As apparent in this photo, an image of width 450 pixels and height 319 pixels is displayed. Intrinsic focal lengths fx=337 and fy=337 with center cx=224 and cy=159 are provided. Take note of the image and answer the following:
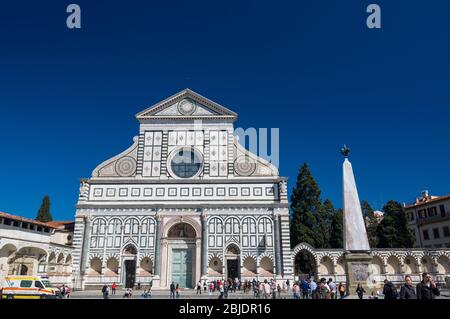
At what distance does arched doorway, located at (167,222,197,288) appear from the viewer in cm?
2744

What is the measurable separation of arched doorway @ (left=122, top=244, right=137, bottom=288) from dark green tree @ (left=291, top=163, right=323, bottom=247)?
16.0 metres

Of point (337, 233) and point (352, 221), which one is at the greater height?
point (337, 233)

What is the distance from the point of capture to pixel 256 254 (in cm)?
2717

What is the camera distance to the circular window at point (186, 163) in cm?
2962

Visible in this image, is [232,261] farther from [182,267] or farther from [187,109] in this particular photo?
[187,109]

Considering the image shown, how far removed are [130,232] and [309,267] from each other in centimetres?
1727

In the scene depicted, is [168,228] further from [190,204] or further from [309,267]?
[309,267]

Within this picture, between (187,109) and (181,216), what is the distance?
9.90 m

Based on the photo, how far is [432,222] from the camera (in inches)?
1444

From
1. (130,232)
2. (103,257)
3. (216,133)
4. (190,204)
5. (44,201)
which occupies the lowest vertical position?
(103,257)

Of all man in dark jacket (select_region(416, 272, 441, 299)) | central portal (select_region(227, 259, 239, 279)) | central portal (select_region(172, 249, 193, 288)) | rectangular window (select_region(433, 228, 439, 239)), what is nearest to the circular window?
central portal (select_region(172, 249, 193, 288))

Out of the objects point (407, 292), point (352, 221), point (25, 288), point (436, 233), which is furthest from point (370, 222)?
point (407, 292)

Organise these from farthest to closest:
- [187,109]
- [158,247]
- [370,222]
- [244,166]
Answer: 1. [370,222]
2. [187,109]
3. [244,166]
4. [158,247]
